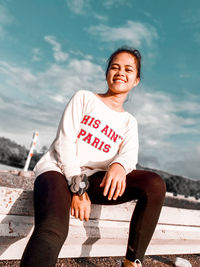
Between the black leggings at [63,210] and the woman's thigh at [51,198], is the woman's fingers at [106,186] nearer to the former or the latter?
the black leggings at [63,210]

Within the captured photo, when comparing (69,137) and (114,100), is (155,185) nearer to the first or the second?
(69,137)

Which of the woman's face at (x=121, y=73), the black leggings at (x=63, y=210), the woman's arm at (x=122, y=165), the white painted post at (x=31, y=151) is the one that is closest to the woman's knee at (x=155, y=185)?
the black leggings at (x=63, y=210)

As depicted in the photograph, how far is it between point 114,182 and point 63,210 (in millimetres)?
367

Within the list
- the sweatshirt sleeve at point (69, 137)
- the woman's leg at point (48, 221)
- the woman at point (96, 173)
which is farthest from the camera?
the sweatshirt sleeve at point (69, 137)

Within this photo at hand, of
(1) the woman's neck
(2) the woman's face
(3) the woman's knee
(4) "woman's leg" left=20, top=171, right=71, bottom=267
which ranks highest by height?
(2) the woman's face

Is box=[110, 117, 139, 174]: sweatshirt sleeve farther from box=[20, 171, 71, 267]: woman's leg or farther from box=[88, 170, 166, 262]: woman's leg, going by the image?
box=[20, 171, 71, 267]: woman's leg

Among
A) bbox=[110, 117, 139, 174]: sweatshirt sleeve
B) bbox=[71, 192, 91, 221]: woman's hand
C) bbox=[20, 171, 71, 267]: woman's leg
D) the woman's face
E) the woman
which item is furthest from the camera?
the woman's face

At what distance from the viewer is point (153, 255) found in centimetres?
269

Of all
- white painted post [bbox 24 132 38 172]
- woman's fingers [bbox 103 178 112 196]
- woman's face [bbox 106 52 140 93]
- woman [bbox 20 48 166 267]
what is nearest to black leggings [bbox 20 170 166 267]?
woman [bbox 20 48 166 267]

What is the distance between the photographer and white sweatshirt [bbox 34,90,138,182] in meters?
1.61

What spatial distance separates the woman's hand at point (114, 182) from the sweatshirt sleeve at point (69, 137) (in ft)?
0.60

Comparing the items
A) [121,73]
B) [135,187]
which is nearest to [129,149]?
[135,187]

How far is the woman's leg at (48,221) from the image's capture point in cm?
111

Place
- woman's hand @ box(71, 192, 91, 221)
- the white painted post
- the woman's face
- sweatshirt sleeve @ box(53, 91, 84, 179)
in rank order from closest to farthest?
woman's hand @ box(71, 192, 91, 221), sweatshirt sleeve @ box(53, 91, 84, 179), the woman's face, the white painted post
